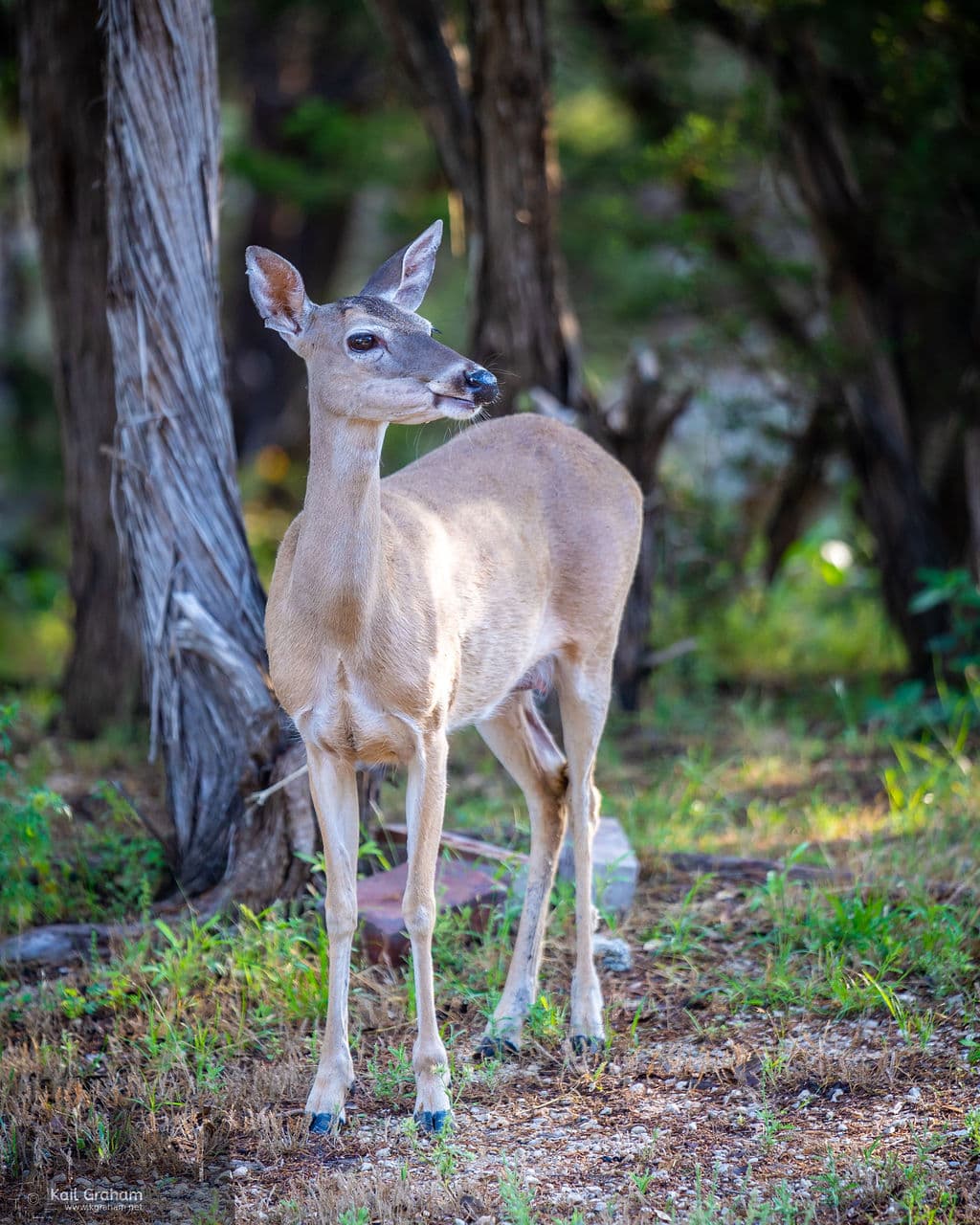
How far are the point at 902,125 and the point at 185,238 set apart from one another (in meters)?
5.32

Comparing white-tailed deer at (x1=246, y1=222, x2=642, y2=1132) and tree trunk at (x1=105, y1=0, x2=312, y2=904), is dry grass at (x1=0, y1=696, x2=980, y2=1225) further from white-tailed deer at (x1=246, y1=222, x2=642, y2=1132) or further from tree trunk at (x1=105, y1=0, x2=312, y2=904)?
tree trunk at (x1=105, y1=0, x2=312, y2=904)

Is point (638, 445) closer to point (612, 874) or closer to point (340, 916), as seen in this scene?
point (612, 874)

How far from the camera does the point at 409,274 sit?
189 inches

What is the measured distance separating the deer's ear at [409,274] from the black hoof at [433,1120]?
250 centimetres

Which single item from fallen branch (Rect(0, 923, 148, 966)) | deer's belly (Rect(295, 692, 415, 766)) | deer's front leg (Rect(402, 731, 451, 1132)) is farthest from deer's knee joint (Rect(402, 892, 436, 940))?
fallen branch (Rect(0, 923, 148, 966))

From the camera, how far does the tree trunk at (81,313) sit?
7266 millimetres

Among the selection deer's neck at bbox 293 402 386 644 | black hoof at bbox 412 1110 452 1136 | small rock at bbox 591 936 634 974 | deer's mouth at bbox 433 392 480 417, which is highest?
deer's mouth at bbox 433 392 480 417

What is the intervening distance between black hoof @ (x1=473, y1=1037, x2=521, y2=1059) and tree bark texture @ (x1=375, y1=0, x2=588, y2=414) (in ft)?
12.9

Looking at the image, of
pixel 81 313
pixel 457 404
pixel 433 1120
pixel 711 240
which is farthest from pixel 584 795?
pixel 711 240

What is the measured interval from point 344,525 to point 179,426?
1950mm

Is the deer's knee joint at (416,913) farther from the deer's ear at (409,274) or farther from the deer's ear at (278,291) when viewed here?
Result: the deer's ear at (409,274)

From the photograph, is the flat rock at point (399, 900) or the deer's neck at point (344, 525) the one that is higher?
the deer's neck at point (344, 525)

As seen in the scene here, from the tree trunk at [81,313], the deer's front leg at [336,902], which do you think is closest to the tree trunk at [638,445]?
the tree trunk at [81,313]

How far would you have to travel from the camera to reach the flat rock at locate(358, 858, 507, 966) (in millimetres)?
5234
